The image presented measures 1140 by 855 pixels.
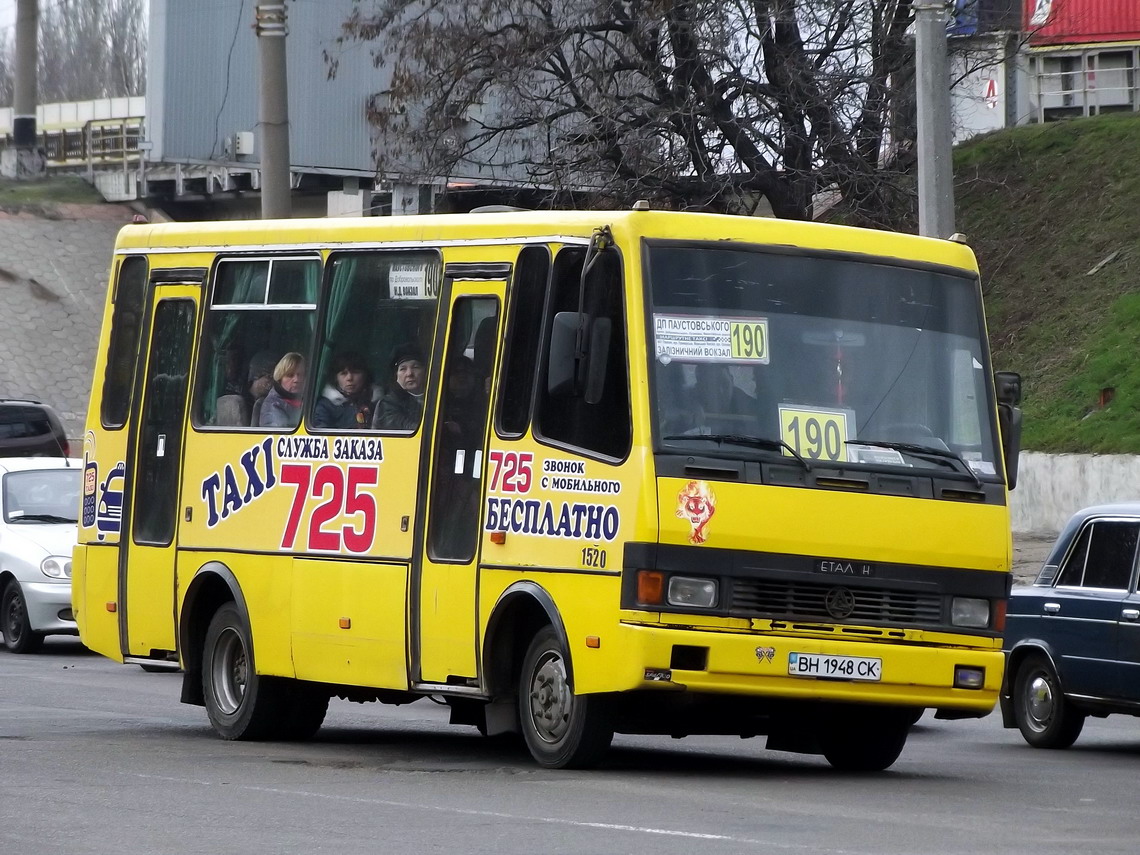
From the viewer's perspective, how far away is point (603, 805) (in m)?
9.40

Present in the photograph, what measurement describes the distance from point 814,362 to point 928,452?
29.2 inches

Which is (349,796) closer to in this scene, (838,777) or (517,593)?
(517,593)

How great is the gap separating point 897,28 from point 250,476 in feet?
67.2

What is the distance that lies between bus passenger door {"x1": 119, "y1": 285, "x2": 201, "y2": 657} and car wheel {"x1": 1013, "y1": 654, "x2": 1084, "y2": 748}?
17.9ft

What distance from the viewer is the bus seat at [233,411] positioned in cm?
1313

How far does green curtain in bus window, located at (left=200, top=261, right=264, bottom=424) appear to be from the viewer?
13320 mm

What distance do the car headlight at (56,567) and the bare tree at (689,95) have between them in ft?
38.8

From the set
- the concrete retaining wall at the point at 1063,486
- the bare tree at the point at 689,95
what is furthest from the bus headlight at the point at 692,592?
the bare tree at the point at 689,95

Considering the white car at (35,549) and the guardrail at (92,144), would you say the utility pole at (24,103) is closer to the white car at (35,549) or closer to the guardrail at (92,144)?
the guardrail at (92,144)

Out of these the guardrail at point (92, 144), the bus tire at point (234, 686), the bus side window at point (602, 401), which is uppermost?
the guardrail at point (92, 144)

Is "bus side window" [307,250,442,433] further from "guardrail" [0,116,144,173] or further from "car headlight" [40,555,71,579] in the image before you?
"guardrail" [0,116,144,173]

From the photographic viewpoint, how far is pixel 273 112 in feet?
64.0

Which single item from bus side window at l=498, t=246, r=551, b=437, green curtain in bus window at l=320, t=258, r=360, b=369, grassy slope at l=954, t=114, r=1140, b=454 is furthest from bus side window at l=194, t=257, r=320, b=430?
grassy slope at l=954, t=114, r=1140, b=454

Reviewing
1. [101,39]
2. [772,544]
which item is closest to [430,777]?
[772,544]
